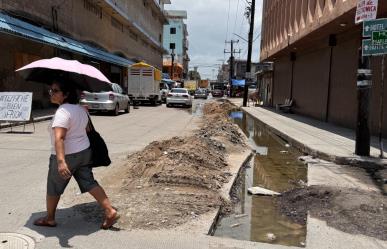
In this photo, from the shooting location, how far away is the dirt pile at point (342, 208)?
6062 millimetres

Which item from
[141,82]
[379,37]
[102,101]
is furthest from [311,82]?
[379,37]

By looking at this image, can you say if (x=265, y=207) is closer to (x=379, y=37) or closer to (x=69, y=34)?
(x=379, y=37)

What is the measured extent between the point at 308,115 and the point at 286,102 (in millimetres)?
6441

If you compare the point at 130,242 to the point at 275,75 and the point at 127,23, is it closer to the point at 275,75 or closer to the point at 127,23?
the point at 275,75

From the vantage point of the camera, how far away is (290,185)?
927cm

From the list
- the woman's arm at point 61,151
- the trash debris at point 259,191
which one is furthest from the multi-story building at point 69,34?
the woman's arm at point 61,151

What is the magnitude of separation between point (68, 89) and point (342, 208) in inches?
157

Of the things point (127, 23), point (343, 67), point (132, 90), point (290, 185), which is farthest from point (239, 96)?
point (290, 185)

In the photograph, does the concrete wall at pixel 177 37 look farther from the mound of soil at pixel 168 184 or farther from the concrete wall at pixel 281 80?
the mound of soil at pixel 168 184

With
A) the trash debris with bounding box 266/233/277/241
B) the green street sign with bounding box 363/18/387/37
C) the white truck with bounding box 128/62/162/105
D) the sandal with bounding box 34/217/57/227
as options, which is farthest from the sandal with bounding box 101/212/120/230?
the white truck with bounding box 128/62/162/105

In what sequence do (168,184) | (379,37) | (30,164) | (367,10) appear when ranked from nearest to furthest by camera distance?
(168,184) → (30,164) → (379,37) → (367,10)

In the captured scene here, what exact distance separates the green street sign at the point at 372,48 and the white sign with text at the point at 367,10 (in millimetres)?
513

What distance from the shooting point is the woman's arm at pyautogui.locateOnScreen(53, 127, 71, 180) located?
5.04 m

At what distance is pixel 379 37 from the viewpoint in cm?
1021
